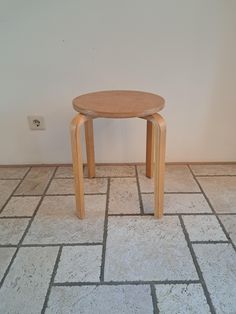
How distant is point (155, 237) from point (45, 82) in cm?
97

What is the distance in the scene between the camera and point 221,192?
51.4 inches

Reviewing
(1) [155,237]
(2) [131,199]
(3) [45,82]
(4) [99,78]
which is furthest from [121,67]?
(1) [155,237]

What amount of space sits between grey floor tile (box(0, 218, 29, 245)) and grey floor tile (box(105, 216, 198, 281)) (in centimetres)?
36

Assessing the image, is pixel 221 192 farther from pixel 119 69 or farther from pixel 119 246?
pixel 119 69

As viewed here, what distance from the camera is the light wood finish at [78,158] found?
39.4 inches

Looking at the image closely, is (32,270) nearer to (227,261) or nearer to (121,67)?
(227,261)

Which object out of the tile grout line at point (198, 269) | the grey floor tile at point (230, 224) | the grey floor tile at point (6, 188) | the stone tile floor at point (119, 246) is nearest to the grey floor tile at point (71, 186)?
the stone tile floor at point (119, 246)

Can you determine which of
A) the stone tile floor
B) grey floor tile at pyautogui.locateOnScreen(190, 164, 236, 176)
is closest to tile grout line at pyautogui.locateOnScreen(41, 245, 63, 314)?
the stone tile floor

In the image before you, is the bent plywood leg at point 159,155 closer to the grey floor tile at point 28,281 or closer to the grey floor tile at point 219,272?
the grey floor tile at point 219,272

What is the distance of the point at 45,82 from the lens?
1.42m

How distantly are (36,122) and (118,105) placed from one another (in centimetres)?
67

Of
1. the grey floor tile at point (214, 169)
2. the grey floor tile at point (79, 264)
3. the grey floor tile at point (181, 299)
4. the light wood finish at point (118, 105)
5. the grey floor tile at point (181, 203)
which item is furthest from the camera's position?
the grey floor tile at point (214, 169)

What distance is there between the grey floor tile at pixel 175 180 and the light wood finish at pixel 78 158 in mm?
361

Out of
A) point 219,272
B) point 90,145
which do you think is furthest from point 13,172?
point 219,272
